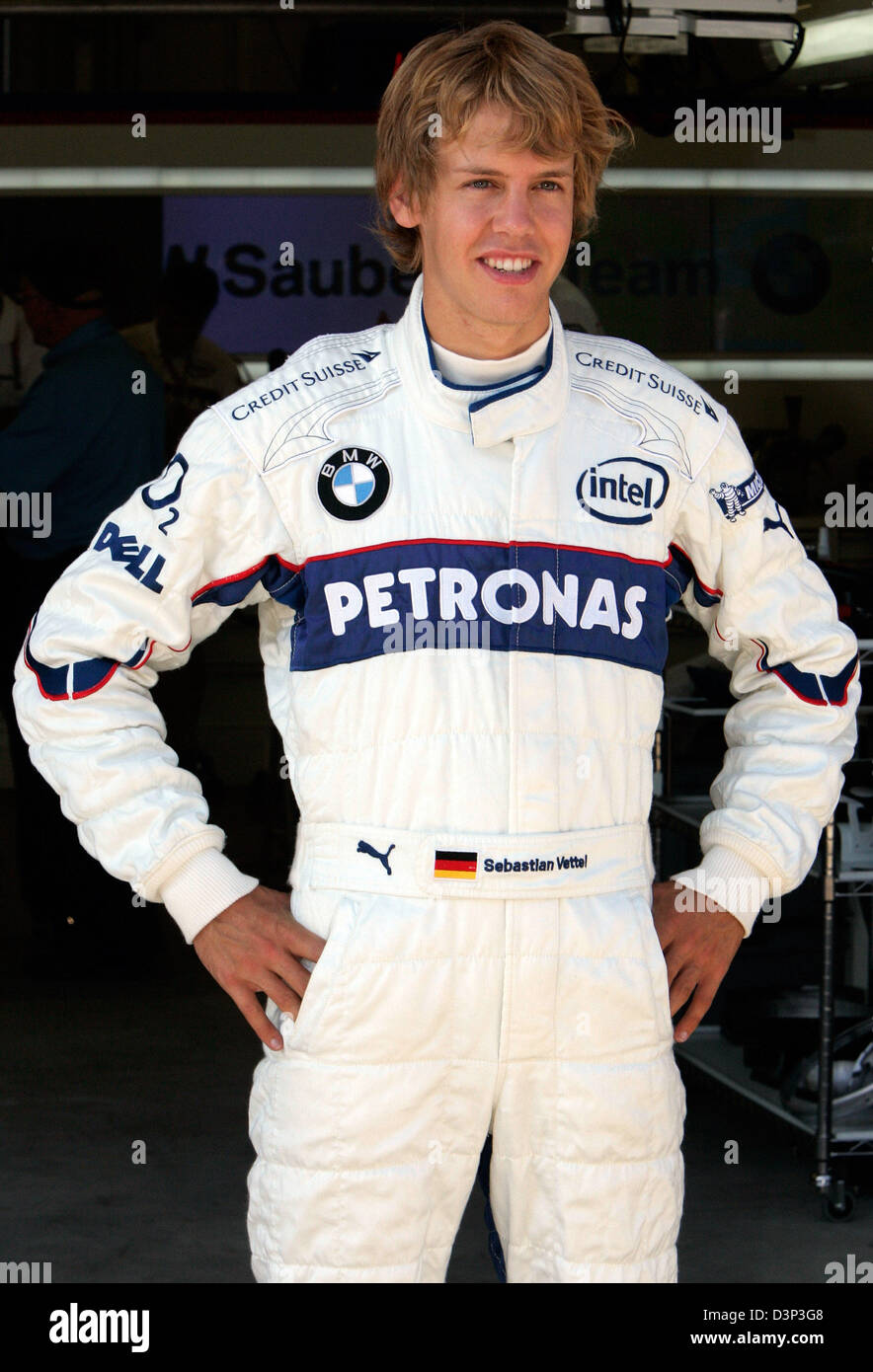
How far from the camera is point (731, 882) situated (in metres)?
1.95

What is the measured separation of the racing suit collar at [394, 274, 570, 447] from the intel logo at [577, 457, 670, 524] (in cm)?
8

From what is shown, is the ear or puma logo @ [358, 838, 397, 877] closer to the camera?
puma logo @ [358, 838, 397, 877]

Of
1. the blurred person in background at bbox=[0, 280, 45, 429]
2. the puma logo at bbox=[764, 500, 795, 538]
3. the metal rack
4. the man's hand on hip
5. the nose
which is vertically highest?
the blurred person in background at bbox=[0, 280, 45, 429]

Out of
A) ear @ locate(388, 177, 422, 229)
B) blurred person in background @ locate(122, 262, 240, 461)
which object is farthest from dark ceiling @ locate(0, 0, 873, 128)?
ear @ locate(388, 177, 422, 229)

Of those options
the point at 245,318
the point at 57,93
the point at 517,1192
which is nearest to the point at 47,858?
the point at 245,318

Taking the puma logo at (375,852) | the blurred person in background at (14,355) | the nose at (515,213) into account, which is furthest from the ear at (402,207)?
the blurred person in background at (14,355)

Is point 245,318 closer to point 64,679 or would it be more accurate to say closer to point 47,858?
point 47,858

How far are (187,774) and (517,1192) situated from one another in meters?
0.56

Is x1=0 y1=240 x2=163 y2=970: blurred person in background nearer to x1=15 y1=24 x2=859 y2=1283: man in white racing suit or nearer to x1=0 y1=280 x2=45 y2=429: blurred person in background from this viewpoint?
x1=0 y1=280 x2=45 y2=429: blurred person in background

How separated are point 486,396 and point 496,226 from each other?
17 centimetres

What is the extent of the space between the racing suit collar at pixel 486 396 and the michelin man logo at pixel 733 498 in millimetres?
205

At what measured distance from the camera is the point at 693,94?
5.85 meters

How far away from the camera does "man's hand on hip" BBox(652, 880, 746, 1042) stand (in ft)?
6.26

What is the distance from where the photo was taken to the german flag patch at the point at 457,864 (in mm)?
1729
